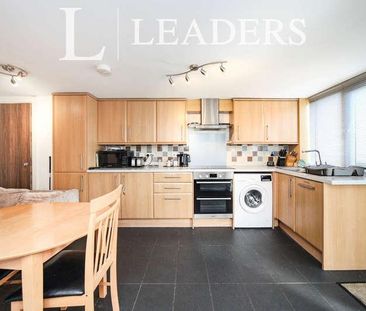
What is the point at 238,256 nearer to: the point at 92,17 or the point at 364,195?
the point at 364,195

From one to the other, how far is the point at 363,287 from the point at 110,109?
3.76 m

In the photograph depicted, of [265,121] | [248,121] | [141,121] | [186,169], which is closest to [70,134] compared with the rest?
[141,121]

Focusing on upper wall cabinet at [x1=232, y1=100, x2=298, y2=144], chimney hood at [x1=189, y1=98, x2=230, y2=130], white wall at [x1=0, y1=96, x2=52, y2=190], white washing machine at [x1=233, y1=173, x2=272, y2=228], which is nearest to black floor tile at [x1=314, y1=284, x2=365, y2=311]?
white washing machine at [x1=233, y1=173, x2=272, y2=228]

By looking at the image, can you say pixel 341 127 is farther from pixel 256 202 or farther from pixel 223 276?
pixel 223 276

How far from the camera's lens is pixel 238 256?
2330 mm

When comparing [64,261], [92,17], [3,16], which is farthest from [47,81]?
[64,261]

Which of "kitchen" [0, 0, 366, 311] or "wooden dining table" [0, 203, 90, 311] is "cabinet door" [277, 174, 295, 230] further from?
"wooden dining table" [0, 203, 90, 311]

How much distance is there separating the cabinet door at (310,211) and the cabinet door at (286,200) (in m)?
0.11

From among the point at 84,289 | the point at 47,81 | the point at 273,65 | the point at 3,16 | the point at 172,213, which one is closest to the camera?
the point at 84,289

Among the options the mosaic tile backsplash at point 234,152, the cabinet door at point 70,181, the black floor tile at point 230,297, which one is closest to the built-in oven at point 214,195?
the mosaic tile backsplash at point 234,152

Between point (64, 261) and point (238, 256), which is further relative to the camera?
point (238, 256)

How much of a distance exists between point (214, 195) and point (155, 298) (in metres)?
1.75

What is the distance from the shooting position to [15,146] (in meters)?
3.51

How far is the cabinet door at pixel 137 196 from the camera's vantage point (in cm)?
322
